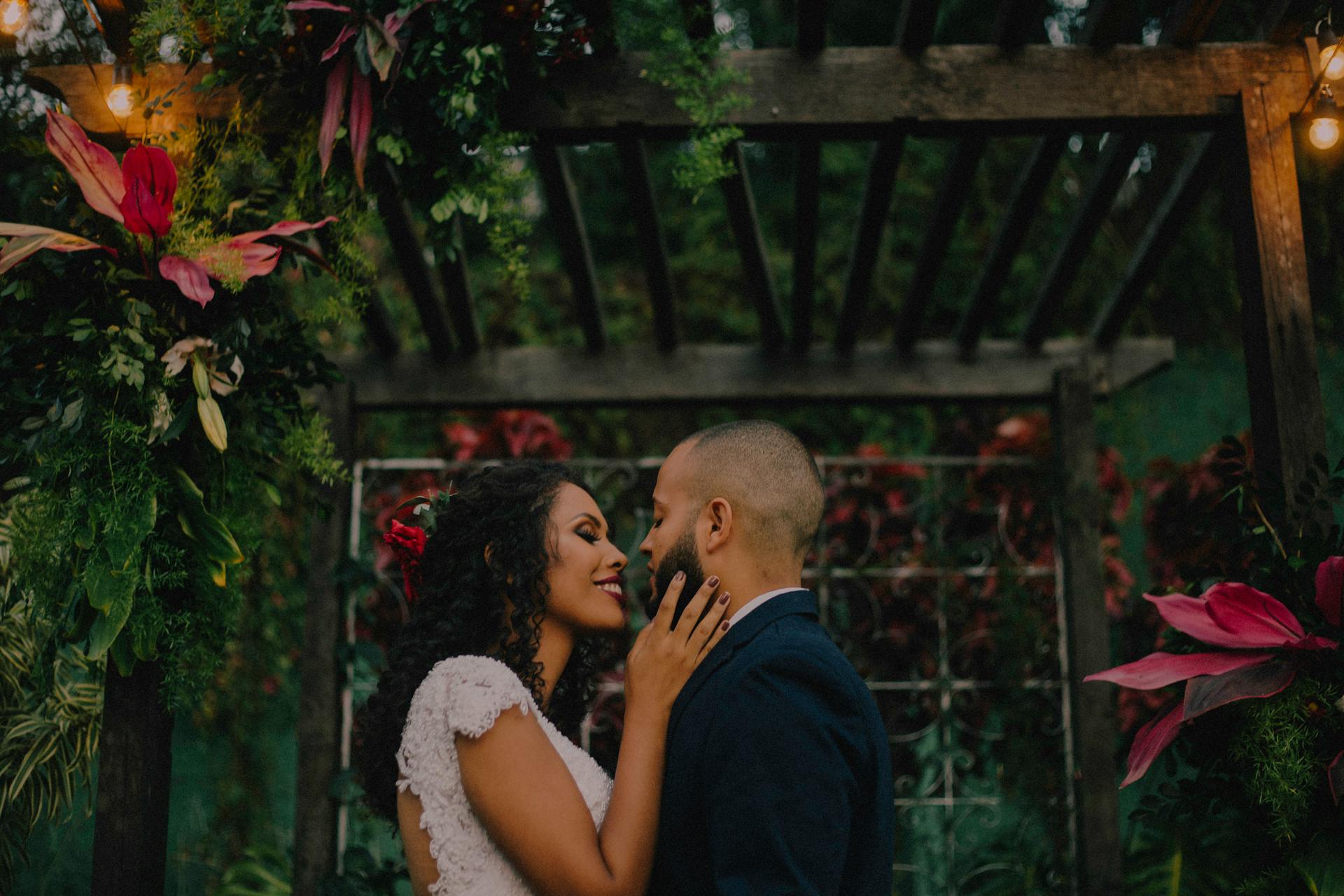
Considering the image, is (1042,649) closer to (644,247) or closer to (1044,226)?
(644,247)

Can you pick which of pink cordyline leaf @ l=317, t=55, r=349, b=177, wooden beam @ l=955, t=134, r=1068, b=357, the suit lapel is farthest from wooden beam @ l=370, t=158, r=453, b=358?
wooden beam @ l=955, t=134, r=1068, b=357

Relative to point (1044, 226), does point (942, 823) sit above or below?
below

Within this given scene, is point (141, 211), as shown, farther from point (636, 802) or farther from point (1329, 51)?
point (1329, 51)

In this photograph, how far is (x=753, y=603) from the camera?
1.86 metres

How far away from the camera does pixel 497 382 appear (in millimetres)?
4379

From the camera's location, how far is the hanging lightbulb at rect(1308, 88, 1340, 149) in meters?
2.66

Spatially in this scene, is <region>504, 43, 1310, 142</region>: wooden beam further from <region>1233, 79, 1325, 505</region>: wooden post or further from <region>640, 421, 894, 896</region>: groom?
<region>640, 421, 894, 896</region>: groom

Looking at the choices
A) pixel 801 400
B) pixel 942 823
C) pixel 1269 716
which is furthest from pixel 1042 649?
pixel 1269 716

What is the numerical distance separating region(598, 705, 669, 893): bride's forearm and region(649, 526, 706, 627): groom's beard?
0.19 m

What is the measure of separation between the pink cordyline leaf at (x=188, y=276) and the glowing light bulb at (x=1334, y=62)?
8.68 feet

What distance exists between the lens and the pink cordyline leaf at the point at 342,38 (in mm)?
2365

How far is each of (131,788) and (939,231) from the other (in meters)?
2.86

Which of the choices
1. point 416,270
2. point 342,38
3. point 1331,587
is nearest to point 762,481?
point 1331,587

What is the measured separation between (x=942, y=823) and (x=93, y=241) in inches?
145
